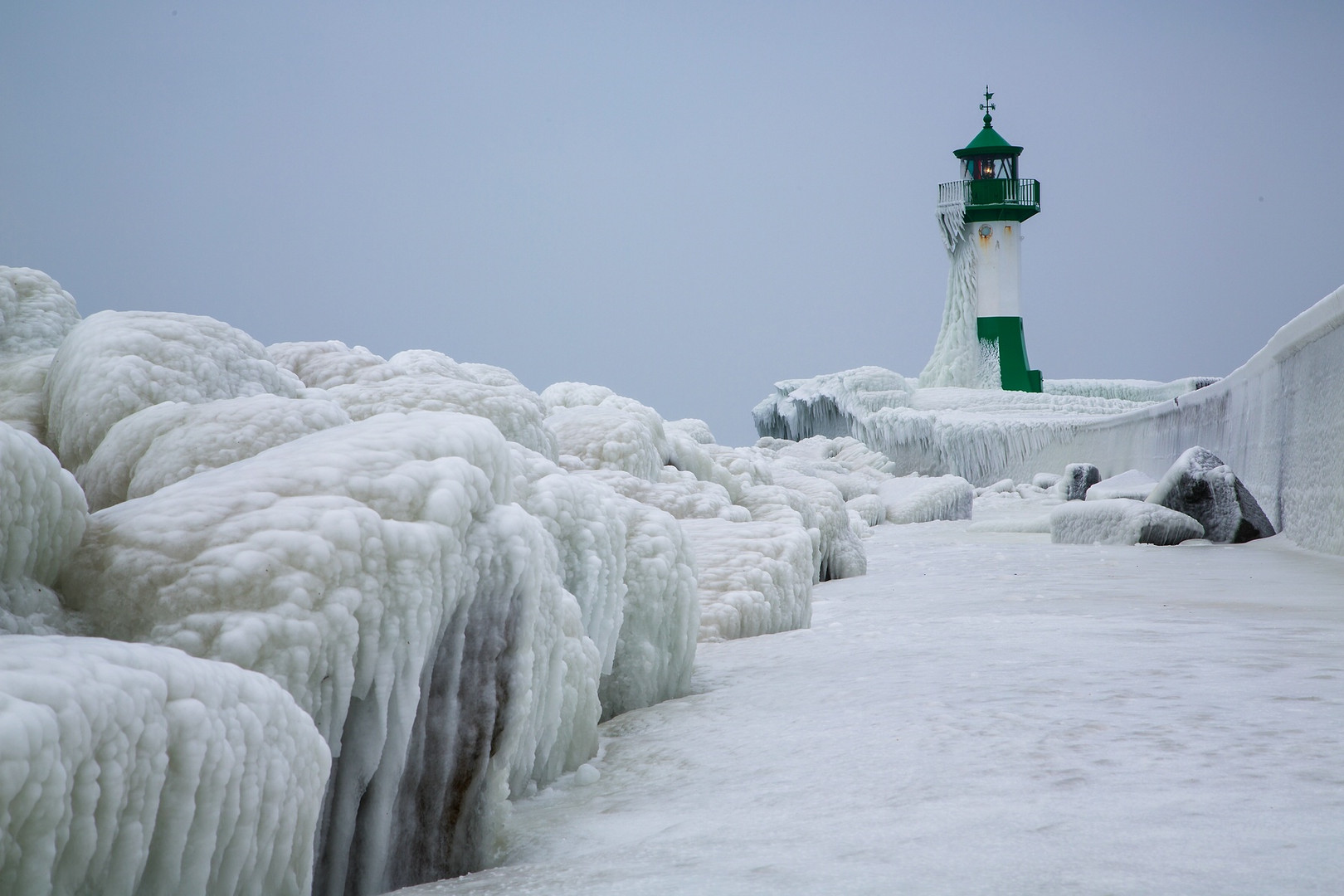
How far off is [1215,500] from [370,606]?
6542mm

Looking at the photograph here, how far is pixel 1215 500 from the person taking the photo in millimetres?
6691

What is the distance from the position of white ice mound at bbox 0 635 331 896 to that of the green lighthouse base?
80.5ft

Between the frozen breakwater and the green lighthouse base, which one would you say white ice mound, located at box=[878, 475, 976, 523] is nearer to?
the frozen breakwater

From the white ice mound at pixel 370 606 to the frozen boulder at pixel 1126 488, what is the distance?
7.37 m

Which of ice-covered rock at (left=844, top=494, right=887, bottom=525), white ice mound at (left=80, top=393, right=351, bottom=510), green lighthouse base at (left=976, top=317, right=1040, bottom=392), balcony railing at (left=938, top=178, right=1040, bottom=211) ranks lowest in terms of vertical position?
ice-covered rock at (left=844, top=494, right=887, bottom=525)

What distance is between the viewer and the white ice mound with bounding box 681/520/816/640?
312 centimetres

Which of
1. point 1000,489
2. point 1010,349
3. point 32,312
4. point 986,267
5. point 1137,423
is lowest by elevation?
point 1000,489

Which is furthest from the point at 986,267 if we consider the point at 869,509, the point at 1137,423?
the point at 869,509

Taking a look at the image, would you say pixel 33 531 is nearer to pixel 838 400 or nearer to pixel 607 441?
pixel 607 441

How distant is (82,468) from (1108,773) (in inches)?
70.7

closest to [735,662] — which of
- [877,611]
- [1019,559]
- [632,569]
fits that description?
[632,569]

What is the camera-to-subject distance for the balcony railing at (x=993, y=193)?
80.4 ft

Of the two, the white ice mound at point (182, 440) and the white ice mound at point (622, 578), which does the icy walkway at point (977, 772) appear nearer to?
the white ice mound at point (622, 578)

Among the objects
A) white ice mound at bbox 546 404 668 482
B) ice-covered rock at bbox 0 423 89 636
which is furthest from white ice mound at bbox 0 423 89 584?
white ice mound at bbox 546 404 668 482
